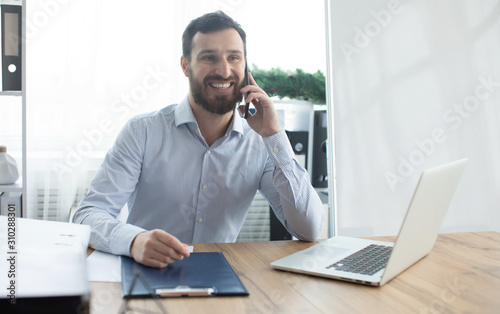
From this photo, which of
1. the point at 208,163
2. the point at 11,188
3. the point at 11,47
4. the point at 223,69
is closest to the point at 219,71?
the point at 223,69

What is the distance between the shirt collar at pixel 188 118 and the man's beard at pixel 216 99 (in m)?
0.04

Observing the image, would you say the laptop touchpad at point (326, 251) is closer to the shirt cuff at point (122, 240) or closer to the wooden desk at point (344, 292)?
the wooden desk at point (344, 292)

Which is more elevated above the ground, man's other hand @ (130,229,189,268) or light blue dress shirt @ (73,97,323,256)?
light blue dress shirt @ (73,97,323,256)

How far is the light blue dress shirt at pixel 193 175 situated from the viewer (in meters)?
1.42

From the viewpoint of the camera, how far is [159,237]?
3.23ft

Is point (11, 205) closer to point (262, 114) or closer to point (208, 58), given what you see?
point (208, 58)

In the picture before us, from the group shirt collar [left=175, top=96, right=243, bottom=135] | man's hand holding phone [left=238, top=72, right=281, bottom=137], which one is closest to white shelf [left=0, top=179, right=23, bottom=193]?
shirt collar [left=175, top=96, right=243, bottom=135]

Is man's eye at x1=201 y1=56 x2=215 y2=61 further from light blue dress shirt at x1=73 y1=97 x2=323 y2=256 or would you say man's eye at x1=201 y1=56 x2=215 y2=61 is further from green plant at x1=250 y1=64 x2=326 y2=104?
green plant at x1=250 y1=64 x2=326 y2=104

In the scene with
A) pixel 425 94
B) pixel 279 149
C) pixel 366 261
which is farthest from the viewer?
pixel 425 94

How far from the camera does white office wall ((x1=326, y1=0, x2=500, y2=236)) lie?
249 cm

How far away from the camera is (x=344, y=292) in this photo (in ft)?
2.86

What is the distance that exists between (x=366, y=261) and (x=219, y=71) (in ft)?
2.78

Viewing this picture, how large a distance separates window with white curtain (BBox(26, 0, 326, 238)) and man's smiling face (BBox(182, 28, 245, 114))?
1162mm

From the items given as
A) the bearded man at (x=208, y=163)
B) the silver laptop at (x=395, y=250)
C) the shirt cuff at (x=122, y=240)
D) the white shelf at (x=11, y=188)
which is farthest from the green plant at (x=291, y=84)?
the shirt cuff at (x=122, y=240)
